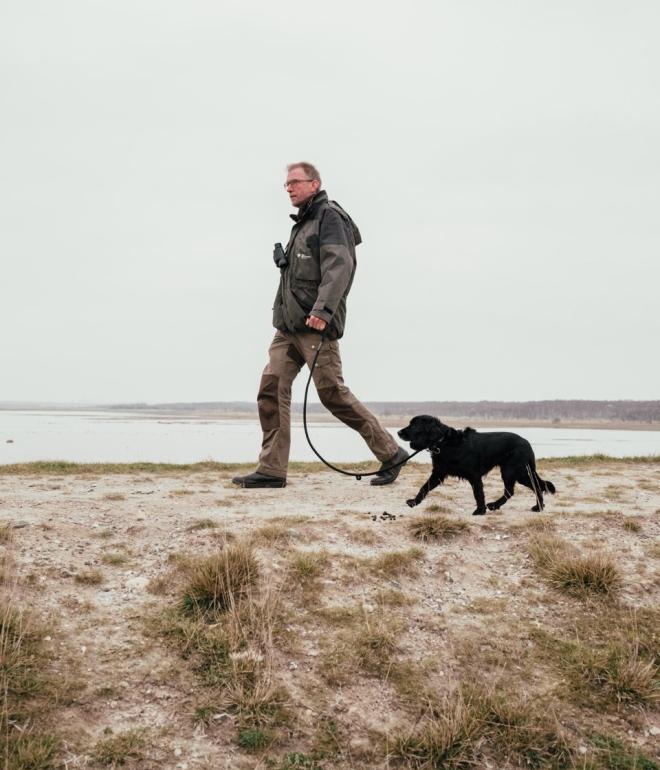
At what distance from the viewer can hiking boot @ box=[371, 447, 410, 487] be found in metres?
6.62

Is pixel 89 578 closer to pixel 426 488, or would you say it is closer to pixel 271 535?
pixel 271 535

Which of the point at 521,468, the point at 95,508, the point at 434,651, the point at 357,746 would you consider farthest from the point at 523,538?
the point at 95,508

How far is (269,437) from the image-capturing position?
21.3 feet

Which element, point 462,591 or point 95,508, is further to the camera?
point 95,508

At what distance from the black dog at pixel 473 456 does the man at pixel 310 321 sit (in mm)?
795

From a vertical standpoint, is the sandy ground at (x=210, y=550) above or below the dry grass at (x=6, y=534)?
below

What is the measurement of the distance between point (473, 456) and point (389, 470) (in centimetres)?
139

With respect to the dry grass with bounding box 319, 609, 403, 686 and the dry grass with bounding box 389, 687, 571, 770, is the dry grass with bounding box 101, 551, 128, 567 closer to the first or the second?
the dry grass with bounding box 319, 609, 403, 686

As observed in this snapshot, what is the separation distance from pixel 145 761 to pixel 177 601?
3.37 ft

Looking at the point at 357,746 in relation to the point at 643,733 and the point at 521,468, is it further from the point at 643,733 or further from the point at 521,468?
the point at 521,468

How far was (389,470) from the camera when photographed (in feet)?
22.3

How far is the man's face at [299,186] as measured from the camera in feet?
20.4

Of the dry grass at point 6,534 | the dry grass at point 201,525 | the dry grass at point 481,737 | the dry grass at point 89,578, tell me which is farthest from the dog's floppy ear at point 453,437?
the dry grass at point 6,534

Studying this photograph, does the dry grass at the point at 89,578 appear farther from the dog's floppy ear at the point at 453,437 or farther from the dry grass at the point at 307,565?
the dog's floppy ear at the point at 453,437
